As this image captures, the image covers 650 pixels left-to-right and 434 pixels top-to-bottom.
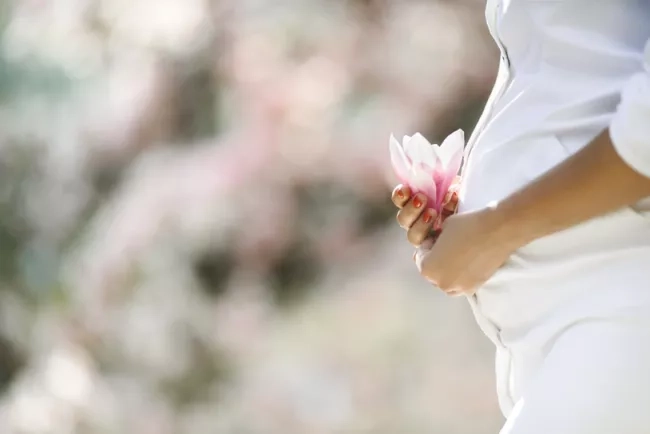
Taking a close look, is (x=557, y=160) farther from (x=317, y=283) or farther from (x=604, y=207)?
(x=317, y=283)

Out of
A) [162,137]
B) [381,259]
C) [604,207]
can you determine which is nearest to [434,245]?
[604,207]

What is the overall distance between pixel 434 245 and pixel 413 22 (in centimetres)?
102

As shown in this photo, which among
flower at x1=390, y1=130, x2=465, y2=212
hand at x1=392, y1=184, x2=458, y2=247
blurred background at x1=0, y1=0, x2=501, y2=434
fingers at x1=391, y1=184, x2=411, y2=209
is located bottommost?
blurred background at x1=0, y1=0, x2=501, y2=434

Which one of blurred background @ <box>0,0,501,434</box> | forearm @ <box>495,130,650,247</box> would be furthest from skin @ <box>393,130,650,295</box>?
blurred background @ <box>0,0,501,434</box>

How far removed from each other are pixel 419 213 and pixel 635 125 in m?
0.26

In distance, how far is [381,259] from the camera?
5.84ft

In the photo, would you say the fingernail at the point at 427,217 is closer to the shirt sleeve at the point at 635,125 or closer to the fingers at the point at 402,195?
the fingers at the point at 402,195

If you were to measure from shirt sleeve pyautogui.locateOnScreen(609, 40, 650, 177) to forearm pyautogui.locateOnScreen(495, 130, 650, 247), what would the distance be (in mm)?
12

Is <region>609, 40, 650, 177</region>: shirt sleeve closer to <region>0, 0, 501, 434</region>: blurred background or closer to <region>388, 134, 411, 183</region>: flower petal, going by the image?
<region>388, 134, 411, 183</region>: flower petal

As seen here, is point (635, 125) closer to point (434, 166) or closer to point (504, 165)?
point (504, 165)

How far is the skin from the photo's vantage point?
65 cm

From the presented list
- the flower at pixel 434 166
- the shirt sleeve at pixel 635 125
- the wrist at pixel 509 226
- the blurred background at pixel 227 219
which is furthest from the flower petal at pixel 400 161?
the blurred background at pixel 227 219

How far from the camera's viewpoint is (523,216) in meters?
0.70

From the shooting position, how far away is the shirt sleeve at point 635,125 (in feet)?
2.01
